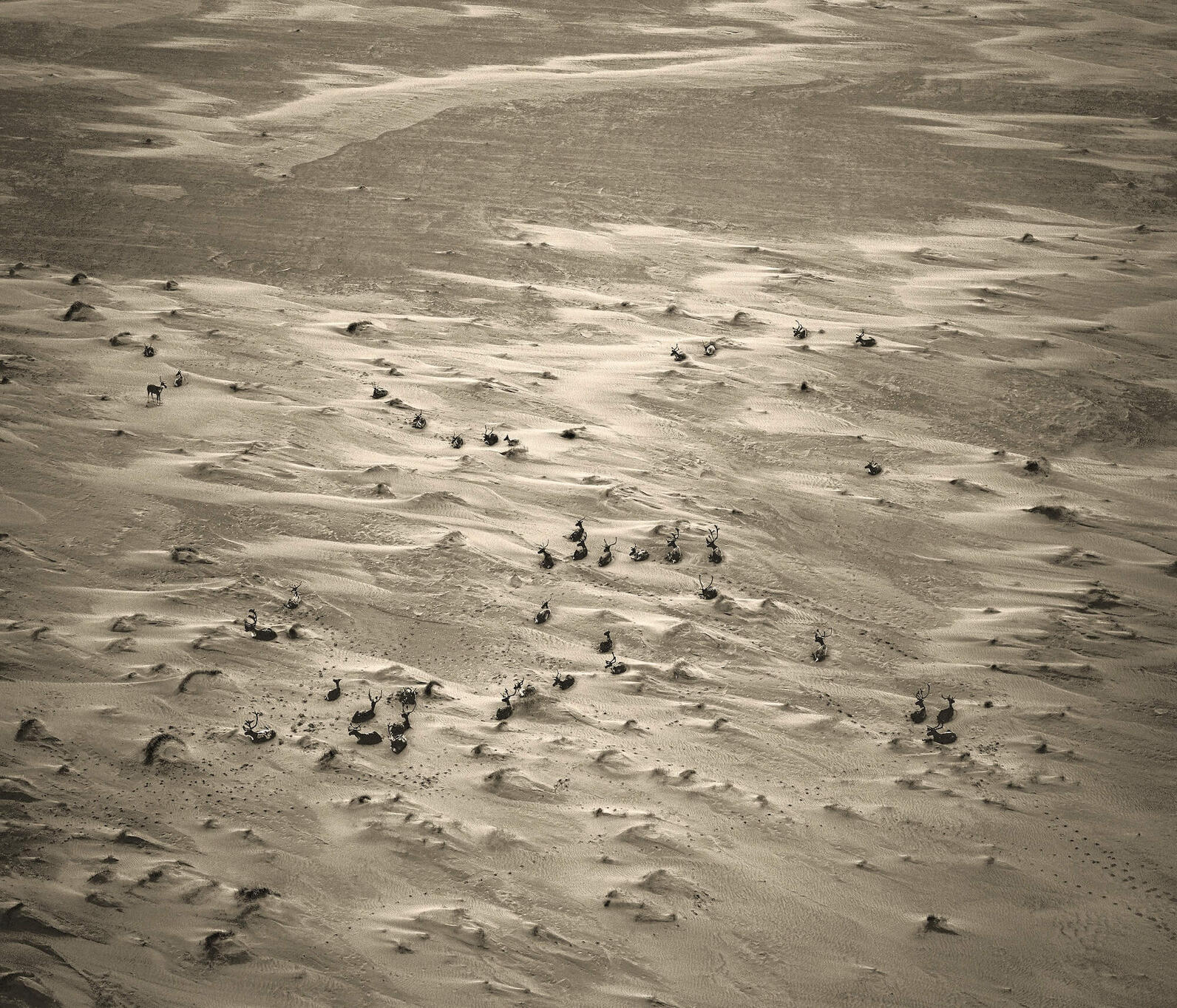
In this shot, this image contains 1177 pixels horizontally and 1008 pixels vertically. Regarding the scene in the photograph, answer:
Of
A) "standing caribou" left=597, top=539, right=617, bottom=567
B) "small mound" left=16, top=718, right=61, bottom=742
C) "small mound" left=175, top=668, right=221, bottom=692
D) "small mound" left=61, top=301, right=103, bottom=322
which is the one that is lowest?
"small mound" left=16, top=718, right=61, bottom=742

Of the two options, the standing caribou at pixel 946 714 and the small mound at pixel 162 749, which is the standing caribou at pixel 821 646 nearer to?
the standing caribou at pixel 946 714

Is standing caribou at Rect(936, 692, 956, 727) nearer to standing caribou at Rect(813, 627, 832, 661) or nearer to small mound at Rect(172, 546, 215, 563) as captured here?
standing caribou at Rect(813, 627, 832, 661)

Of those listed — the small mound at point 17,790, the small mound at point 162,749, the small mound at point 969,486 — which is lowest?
the small mound at point 17,790

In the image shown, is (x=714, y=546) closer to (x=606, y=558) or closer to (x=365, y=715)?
(x=606, y=558)

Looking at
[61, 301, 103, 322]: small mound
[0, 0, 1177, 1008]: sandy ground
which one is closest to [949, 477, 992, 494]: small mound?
[0, 0, 1177, 1008]: sandy ground

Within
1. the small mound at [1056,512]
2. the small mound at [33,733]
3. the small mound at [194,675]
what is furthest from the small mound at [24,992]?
the small mound at [1056,512]

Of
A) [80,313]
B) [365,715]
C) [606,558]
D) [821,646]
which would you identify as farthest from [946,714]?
[80,313]

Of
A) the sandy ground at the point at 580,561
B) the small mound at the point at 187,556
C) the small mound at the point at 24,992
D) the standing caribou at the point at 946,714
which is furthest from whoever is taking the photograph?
the small mound at the point at 187,556

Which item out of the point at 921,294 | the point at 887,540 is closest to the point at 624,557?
the point at 887,540

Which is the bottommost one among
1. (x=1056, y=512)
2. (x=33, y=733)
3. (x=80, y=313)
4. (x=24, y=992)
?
(x=24, y=992)
